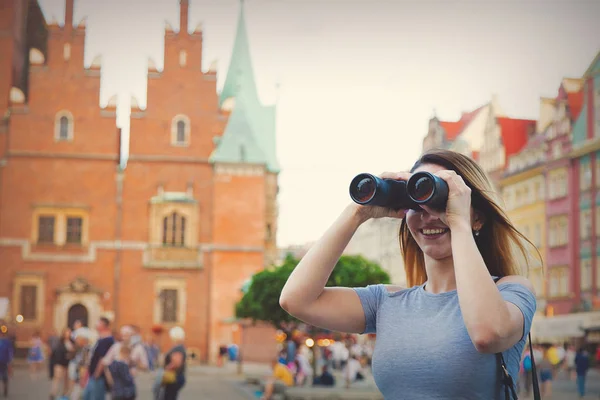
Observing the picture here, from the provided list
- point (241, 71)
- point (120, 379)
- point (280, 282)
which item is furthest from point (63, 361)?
point (241, 71)

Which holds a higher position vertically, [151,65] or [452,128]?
[452,128]

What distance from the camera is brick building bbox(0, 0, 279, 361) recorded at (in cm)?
4069

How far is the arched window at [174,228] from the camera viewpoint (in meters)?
41.8

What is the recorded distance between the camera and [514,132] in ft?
159

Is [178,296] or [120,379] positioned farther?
[178,296]

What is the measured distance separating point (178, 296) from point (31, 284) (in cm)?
618

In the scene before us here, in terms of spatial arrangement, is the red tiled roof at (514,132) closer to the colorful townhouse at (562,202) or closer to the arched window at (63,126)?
the colorful townhouse at (562,202)

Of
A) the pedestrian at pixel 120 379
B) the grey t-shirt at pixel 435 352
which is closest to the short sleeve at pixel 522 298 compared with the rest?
the grey t-shirt at pixel 435 352

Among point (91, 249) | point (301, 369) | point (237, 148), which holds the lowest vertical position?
point (301, 369)

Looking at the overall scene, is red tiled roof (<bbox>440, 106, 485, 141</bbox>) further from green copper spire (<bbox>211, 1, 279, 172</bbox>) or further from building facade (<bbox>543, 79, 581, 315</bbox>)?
building facade (<bbox>543, 79, 581, 315</bbox>)

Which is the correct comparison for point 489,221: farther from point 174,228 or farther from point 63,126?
point 63,126

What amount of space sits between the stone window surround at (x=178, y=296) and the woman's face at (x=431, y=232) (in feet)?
128

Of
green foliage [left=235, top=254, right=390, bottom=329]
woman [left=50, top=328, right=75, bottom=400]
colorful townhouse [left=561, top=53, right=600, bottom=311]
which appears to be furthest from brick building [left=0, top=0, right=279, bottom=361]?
woman [left=50, top=328, right=75, bottom=400]

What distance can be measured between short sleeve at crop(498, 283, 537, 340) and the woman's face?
172 millimetres
